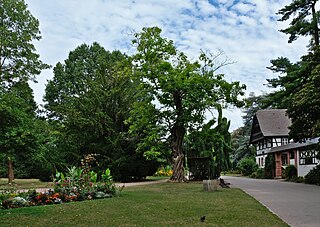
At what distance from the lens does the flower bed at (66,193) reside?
939 centimetres

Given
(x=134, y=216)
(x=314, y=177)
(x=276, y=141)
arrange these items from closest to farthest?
(x=134, y=216) → (x=314, y=177) → (x=276, y=141)

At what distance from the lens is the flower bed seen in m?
9.39

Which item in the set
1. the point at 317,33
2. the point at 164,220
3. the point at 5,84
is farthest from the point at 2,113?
the point at 317,33

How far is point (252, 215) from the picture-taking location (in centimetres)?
836

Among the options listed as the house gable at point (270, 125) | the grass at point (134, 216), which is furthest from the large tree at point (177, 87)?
the house gable at point (270, 125)

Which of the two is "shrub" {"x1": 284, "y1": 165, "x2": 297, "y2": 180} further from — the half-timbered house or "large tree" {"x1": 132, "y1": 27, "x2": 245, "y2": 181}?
"large tree" {"x1": 132, "y1": 27, "x2": 245, "y2": 181}

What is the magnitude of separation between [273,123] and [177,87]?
25.3m

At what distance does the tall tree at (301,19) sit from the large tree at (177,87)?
639 cm

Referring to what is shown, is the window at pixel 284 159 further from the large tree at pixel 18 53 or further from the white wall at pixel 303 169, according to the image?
the large tree at pixel 18 53

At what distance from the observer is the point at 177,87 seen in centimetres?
2327

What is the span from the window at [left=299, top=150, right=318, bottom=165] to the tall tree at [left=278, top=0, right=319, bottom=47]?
8.90 meters

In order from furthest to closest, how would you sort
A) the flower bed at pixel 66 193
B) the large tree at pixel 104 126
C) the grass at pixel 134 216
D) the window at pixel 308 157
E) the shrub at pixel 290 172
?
the shrub at pixel 290 172
the window at pixel 308 157
the large tree at pixel 104 126
the flower bed at pixel 66 193
the grass at pixel 134 216

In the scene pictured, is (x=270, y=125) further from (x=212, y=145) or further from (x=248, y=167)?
(x=212, y=145)

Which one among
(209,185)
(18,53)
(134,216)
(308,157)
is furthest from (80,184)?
(308,157)
